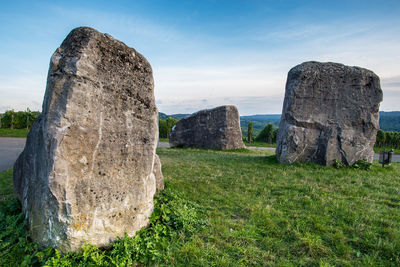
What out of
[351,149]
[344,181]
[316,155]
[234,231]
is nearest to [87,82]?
[234,231]

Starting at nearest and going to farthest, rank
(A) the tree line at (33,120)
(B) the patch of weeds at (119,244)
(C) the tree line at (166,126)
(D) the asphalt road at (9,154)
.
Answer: (B) the patch of weeds at (119,244), (D) the asphalt road at (9,154), (A) the tree line at (33,120), (C) the tree line at (166,126)

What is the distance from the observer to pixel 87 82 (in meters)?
3.46

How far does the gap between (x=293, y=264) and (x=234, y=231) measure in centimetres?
112

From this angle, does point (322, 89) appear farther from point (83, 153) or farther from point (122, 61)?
point (83, 153)

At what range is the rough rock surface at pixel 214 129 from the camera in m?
17.1

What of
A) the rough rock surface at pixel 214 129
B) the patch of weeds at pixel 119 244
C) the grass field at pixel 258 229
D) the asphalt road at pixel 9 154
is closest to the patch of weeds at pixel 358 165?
the grass field at pixel 258 229

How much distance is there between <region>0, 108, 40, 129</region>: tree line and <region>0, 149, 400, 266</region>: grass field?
111 feet

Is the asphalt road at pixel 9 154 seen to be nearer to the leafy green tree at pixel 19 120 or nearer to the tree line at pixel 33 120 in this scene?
the tree line at pixel 33 120

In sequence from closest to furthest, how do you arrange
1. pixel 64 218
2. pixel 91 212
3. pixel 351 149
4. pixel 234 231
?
pixel 64 218
pixel 91 212
pixel 234 231
pixel 351 149

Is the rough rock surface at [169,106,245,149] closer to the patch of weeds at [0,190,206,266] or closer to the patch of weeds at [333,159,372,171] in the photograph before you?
the patch of weeds at [333,159,372,171]

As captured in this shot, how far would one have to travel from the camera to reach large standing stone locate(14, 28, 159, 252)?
3.23m

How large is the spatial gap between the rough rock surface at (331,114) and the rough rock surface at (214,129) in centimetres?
750

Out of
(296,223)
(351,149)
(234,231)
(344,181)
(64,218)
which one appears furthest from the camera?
(351,149)

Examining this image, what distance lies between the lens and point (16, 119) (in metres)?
34.3
